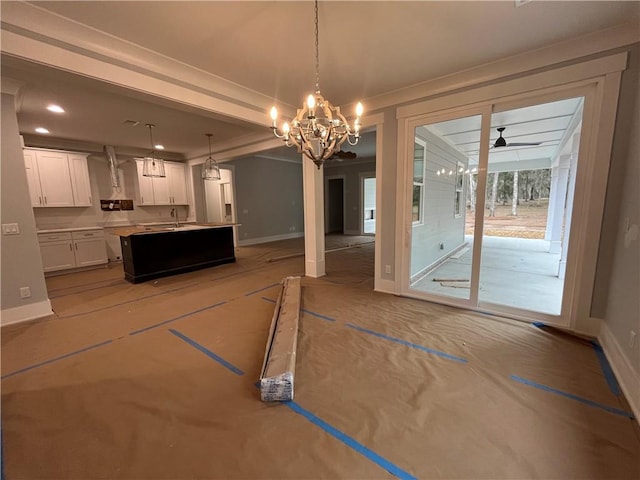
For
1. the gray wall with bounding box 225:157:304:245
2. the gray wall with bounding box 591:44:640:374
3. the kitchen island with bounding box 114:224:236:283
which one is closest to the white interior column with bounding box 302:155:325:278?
the kitchen island with bounding box 114:224:236:283

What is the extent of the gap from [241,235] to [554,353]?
7.74 meters

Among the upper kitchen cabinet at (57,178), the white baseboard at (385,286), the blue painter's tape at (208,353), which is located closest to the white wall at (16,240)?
the blue painter's tape at (208,353)

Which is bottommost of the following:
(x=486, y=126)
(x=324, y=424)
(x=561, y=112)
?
(x=324, y=424)

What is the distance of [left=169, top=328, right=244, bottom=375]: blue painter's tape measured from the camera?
2.21 m

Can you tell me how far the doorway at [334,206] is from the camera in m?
12.0

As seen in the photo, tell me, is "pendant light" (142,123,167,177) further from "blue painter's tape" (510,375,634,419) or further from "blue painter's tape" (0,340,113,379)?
"blue painter's tape" (510,375,634,419)

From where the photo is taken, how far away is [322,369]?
219 centimetres

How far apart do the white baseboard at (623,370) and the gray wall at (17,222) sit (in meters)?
5.74

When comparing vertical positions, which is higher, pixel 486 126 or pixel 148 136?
pixel 148 136

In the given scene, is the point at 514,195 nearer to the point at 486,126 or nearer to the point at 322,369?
the point at 486,126

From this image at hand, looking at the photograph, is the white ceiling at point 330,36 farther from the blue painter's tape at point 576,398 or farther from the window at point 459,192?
the window at point 459,192

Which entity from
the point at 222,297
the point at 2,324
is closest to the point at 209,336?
the point at 222,297

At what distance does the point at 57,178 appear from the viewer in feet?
18.1

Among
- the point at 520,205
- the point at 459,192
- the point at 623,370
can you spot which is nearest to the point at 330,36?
the point at 623,370
